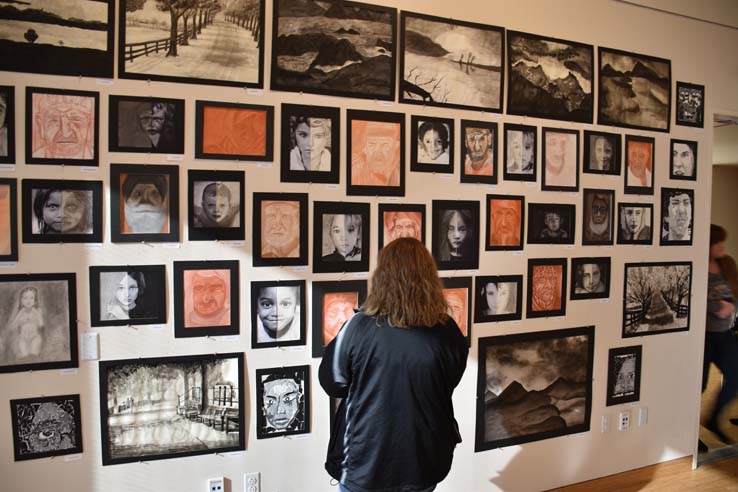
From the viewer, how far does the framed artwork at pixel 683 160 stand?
402cm

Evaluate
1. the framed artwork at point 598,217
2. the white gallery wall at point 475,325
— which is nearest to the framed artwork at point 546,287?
the white gallery wall at point 475,325

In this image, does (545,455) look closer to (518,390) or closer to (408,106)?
(518,390)

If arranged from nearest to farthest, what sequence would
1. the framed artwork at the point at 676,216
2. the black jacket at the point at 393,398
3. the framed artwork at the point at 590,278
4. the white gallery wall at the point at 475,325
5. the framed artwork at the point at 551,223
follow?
the black jacket at the point at 393,398
the white gallery wall at the point at 475,325
the framed artwork at the point at 551,223
the framed artwork at the point at 590,278
the framed artwork at the point at 676,216

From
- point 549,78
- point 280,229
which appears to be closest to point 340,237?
point 280,229

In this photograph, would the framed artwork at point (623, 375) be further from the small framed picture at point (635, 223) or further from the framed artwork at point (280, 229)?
the framed artwork at point (280, 229)

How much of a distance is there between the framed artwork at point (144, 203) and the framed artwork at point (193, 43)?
485mm

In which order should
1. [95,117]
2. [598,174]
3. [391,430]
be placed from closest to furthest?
[391,430] < [95,117] < [598,174]

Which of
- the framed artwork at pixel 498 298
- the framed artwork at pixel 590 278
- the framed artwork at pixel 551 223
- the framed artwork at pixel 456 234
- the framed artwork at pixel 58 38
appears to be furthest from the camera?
the framed artwork at pixel 590 278

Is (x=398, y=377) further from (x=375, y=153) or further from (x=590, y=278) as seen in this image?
(x=590, y=278)

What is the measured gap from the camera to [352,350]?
6.65ft

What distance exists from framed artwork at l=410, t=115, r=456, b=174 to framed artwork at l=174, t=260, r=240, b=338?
1294 millimetres

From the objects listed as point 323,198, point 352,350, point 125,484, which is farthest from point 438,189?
point 125,484

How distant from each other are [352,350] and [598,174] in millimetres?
2639

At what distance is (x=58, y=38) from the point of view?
2.42m
